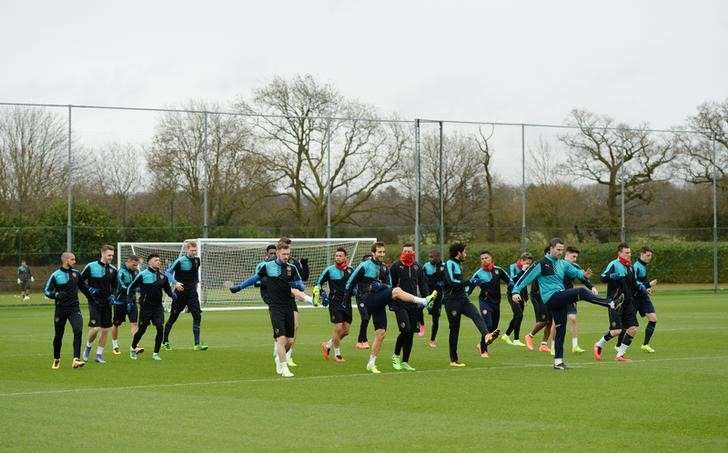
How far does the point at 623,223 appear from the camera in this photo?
56188 millimetres

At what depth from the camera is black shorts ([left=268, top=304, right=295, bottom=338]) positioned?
17.8 meters

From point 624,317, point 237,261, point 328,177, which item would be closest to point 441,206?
point 328,177

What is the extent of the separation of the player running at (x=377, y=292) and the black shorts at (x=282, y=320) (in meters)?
1.40

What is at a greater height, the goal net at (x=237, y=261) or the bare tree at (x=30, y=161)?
the bare tree at (x=30, y=161)

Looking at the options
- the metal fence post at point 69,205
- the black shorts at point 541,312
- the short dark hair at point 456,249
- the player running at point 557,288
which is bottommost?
the black shorts at point 541,312

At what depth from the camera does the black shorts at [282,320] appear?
58.5ft

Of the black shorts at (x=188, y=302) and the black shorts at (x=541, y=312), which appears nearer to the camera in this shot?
the black shorts at (x=541, y=312)

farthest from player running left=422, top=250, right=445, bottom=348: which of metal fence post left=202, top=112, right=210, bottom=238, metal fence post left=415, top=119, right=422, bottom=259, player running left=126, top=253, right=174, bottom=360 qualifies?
metal fence post left=415, top=119, right=422, bottom=259

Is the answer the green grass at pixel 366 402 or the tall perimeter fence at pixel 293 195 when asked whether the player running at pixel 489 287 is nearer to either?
the green grass at pixel 366 402

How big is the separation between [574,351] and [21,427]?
12637 mm

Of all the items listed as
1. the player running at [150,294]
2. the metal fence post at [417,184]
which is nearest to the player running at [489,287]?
the player running at [150,294]

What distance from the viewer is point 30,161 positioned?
5259 centimetres

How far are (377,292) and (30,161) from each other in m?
37.8

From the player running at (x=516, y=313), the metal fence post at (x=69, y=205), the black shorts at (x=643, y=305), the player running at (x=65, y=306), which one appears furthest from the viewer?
the metal fence post at (x=69, y=205)
